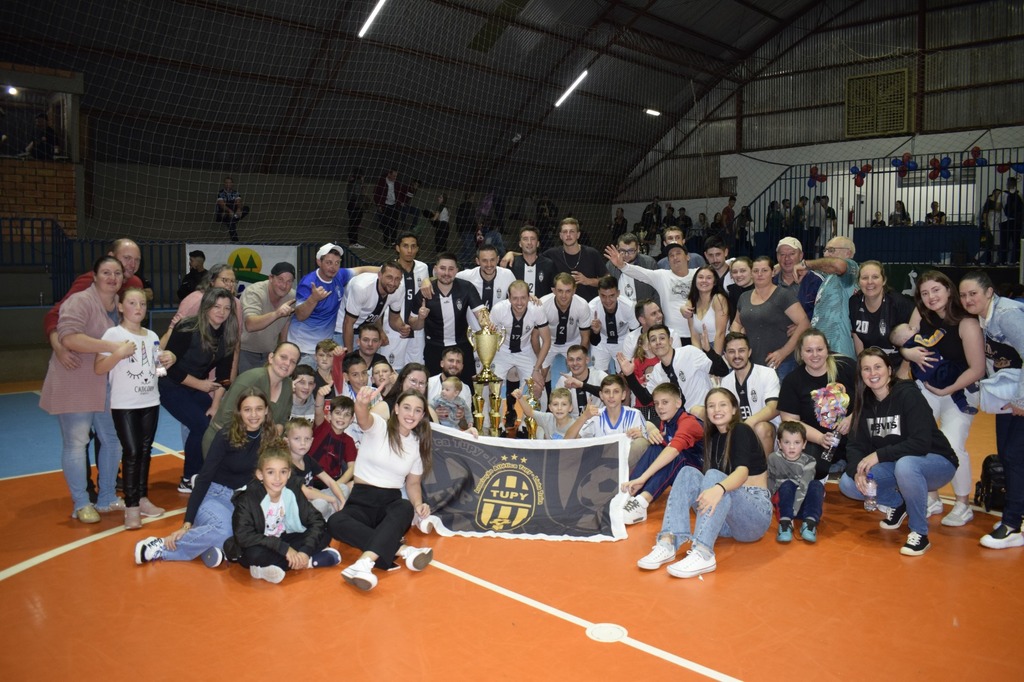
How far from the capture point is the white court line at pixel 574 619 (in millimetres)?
3859

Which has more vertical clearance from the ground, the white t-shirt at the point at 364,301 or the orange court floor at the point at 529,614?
the white t-shirt at the point at 364,301

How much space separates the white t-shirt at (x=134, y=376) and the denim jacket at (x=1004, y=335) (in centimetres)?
624

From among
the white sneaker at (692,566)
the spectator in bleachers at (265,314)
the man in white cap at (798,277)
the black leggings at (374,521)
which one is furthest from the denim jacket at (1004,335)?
the spectator in bleachers at (265,314)

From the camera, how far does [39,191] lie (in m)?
15.8

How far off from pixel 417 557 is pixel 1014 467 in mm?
4194

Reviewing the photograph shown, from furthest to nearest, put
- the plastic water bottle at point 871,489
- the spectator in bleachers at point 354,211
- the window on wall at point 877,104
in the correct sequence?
the window on wall at point 877,104 < the spectator in bleachers at point 354,211 < the plastic water bottle at point 871,489

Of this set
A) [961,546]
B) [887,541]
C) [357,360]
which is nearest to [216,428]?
[357,360]

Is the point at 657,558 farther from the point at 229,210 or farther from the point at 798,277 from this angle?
the point at 229,210

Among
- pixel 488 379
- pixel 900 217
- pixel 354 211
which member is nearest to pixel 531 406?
pixel 488 379

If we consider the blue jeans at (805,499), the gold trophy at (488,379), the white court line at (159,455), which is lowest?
the white court line at (159,455)

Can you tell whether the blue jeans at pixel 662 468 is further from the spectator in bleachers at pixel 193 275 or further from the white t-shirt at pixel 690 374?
the spectator in bleachers at pixel 193 275

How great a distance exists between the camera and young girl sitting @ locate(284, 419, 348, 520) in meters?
5.74

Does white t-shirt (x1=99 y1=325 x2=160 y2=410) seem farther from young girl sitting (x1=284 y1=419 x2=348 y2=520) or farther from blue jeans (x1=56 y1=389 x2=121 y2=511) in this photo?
young girl sitting (x1=284 y1=419 x2=348 y2=520)

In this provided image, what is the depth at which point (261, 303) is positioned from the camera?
7.42 metres
